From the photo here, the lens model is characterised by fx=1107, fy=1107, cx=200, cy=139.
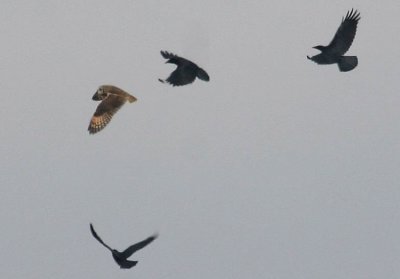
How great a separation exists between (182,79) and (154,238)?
4499 mm

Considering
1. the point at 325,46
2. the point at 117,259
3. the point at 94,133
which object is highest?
the point at 325,46

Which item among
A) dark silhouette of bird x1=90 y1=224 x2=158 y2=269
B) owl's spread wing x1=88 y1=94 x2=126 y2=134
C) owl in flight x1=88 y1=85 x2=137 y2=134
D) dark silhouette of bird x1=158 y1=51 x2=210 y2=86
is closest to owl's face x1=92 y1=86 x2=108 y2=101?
owl in flight x1=88 y1=85 x2=137 y2=134

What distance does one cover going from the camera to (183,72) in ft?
92.9

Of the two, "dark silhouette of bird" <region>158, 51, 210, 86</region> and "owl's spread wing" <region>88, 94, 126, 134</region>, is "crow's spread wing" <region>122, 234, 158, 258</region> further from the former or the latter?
"owl's spread wing" <region>88, 94, 126, 134</region>

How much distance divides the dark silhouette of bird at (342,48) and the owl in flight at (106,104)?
583 centimetres

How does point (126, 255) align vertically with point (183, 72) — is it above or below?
below

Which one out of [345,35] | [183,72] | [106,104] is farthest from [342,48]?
[106,104]

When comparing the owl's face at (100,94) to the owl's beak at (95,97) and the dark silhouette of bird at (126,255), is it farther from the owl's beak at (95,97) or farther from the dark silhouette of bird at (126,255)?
the dark silhouette of bird at (126,255)

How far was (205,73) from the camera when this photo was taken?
27.9 meters

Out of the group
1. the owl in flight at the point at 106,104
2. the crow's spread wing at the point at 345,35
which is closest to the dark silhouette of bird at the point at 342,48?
the crow's spread wing at the point at 345,35

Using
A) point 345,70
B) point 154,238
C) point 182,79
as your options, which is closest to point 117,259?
point 154,238

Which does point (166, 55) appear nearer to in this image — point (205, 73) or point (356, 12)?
point (205, 73)

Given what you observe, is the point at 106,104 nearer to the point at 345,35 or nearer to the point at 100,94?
the point at 100,94

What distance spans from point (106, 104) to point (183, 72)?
392 cm
